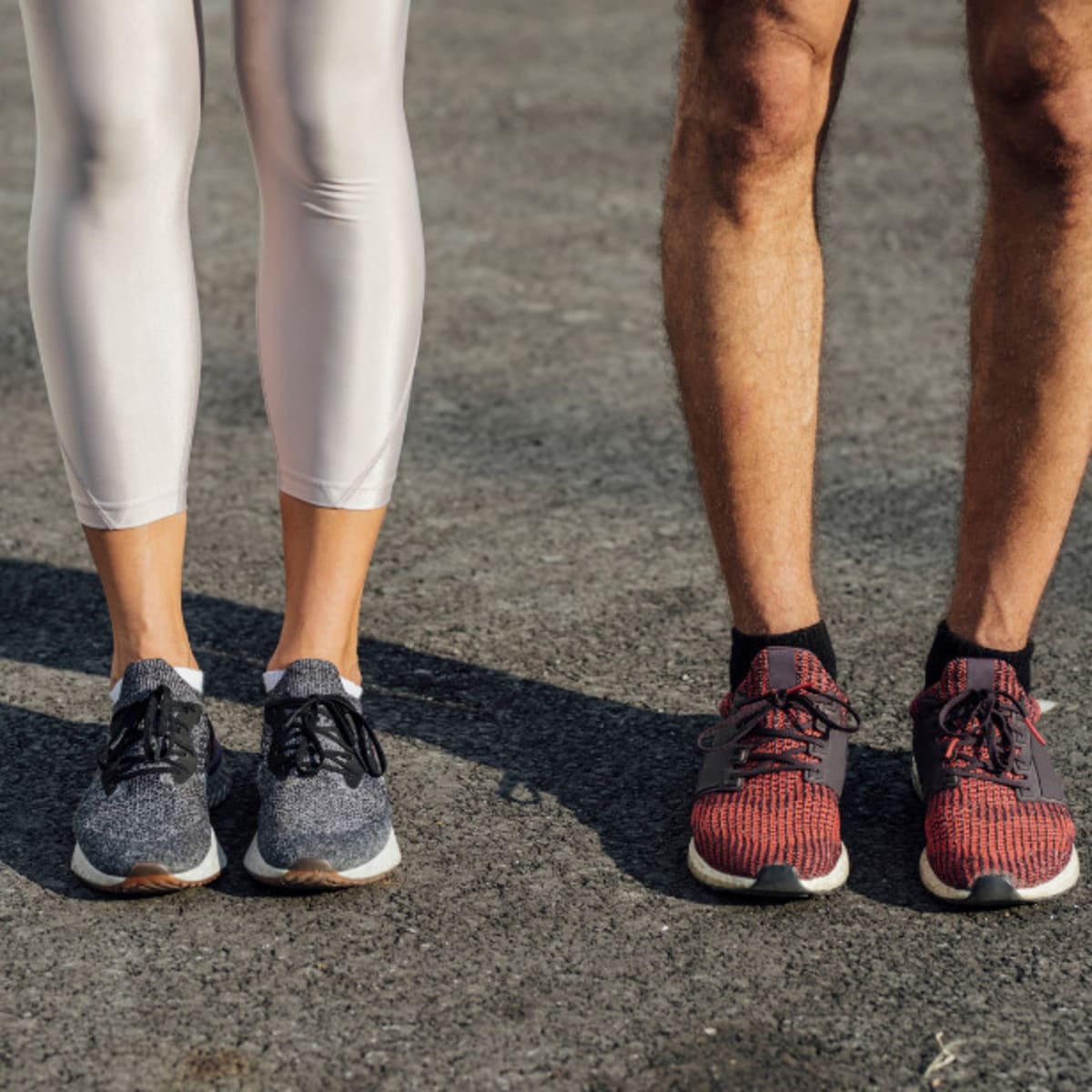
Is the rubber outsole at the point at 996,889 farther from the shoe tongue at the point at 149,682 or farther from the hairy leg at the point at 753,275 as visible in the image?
the shoe tongue at the point at 149,682

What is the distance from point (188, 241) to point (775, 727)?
2.97 ft

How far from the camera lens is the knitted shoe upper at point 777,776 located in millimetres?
2039

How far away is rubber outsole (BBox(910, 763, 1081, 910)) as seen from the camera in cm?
201

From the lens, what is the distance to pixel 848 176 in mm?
5168

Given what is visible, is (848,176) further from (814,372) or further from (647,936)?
(647,936)

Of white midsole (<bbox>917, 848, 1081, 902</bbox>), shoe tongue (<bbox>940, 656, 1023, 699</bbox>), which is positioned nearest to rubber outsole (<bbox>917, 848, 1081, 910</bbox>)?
white midsole (<bbox>917, 848, 1081, 902</bbox>)

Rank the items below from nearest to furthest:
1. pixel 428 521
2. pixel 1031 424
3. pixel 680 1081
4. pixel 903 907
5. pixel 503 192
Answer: pixel 680 1081, pixel 903 907, pixel 1031 424, pixel 428 521, pixel 503 192

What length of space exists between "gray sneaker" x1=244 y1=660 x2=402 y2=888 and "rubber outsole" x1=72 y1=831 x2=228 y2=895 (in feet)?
0.15

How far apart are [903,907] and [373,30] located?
1141 millimetres

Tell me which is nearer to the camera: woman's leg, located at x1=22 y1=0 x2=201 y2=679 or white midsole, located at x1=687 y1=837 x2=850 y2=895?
woman's leg, located at x1=22 y1=0 x2=201 y2=679

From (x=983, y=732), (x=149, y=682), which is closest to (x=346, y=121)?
(x=149, y=682)

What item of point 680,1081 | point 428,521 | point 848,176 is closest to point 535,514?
point 428,521

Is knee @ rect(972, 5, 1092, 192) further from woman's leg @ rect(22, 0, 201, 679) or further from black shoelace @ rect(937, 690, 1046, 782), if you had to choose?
woman's leg @ rect(22, 0, 201, 679)

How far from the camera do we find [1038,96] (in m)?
2.01
